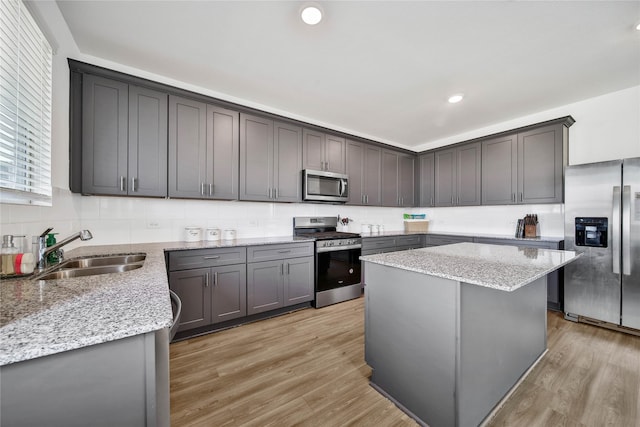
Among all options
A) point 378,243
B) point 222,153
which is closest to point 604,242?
point 378,243

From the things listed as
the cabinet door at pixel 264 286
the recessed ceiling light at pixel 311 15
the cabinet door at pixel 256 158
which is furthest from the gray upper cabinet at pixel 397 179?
the recessed ceiling light at pixel 311 15

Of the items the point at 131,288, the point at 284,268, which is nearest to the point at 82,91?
the point at 131,288

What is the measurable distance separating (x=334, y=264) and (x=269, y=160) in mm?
1587

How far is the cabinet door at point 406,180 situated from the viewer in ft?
15.1

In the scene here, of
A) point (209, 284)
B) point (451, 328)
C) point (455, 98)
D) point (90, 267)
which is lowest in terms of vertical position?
point (209, 284)

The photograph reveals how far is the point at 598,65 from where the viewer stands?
94.5 inches

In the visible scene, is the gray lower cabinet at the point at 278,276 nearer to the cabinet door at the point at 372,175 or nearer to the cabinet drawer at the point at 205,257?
the cabinet drawer at the point at 205,257

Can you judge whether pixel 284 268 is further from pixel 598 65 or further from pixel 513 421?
pixel 598 65

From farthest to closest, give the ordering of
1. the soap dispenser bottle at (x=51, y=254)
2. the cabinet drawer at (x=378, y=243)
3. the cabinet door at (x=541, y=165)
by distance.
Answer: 1. the cabinet drawer at (x=378, y=243)
2. the cabinet door at (x=541, y=165)
3. the soap dispenser bottle at (x=51, y=254)

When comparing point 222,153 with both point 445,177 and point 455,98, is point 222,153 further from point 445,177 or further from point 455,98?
point 445,177

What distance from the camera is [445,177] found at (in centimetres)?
441

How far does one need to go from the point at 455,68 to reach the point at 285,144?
2.02 metres

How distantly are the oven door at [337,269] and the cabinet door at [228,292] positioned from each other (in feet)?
3.08

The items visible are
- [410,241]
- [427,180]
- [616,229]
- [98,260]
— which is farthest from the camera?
[427,180]
